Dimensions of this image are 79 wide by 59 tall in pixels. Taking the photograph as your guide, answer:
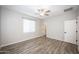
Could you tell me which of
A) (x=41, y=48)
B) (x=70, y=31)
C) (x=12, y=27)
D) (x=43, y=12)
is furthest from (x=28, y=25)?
(x=70, y=31)

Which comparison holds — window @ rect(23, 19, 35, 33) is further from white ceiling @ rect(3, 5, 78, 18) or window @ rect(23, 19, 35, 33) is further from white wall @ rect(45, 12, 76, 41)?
white wall @ rect(45, 12, 76, 41)

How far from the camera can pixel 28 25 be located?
178cm

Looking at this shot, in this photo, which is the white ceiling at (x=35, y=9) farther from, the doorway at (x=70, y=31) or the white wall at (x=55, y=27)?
the doorway at (x=70, y=31)

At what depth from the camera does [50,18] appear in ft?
5.72

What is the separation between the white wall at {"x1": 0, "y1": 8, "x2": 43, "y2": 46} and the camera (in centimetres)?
155

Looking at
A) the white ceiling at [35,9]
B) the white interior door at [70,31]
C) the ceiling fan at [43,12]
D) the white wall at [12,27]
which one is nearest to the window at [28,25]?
the white wall at [12,27]

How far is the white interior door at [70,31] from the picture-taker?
5.17ft

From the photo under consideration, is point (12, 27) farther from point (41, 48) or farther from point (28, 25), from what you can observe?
point (41, 48)

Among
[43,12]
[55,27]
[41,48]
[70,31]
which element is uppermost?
[43,12]

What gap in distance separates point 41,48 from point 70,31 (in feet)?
3.25

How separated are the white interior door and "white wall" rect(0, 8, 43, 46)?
773 mm

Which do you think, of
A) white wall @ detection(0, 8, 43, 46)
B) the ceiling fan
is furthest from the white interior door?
white wall @ detection(0, 8, 43, 46)
